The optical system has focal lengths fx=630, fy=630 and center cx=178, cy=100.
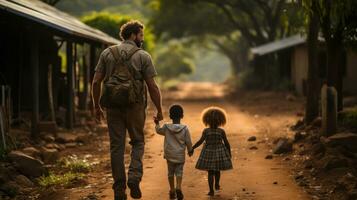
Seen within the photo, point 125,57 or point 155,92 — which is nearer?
point 125,57

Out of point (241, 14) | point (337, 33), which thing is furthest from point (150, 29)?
point (337, 33)

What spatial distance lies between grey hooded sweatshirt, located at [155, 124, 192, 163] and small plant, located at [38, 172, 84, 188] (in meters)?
2.26

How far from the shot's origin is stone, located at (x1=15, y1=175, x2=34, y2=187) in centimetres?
913

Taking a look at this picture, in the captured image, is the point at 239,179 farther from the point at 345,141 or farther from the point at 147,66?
the point at 147,66

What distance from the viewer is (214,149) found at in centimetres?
802

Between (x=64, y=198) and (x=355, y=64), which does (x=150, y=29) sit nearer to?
(x=355, y=64)

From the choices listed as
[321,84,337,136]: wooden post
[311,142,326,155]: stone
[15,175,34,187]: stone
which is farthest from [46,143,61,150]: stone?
[321,84,337,136]: wooden post

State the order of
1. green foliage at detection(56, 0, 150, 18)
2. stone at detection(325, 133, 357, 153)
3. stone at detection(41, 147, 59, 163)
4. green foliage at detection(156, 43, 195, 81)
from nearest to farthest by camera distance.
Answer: stone at detection(325, 133, 357, 153)
stone at detection(41, 147, 59, 163)
green foliage at detection(56, 0, 150, 18)
green foliage at detection(156, 43, 195, 81)

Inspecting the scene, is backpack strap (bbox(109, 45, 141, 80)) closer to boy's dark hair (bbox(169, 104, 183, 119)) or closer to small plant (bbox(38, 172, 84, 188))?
boy's dark hair (bbox(169, 104, 183, 119))

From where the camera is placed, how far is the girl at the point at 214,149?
7.95 meters

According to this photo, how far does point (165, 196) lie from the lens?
804 cm

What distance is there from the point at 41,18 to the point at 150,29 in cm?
3273

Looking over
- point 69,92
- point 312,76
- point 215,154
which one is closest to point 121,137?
point 215,154

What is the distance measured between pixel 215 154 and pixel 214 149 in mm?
71
